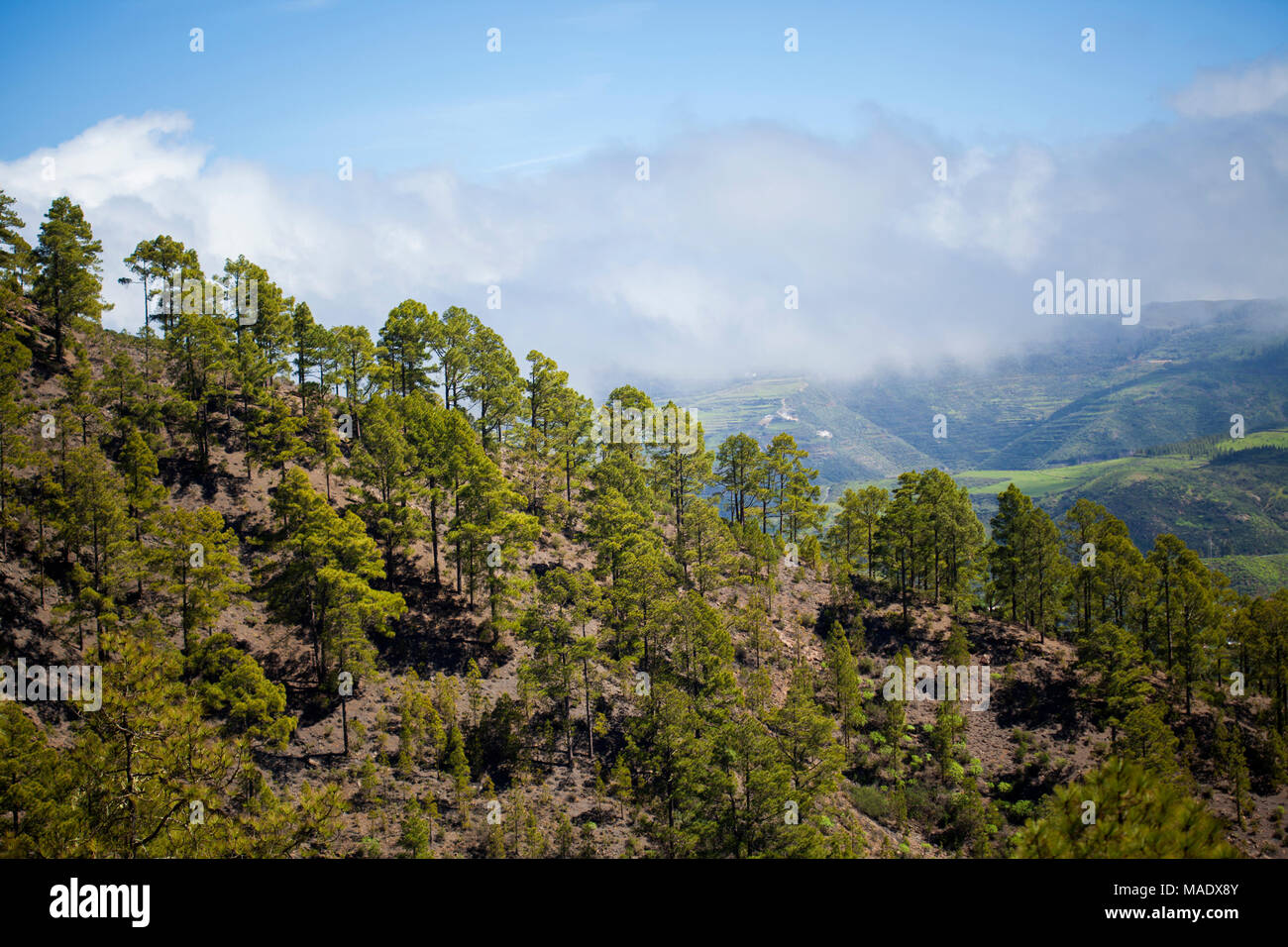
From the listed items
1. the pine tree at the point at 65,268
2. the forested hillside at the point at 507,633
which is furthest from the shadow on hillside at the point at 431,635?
the pine tree at the point at 65,268

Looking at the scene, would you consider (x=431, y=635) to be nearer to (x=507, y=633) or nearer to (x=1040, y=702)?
(x=507, y=633)

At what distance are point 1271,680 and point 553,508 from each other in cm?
5840

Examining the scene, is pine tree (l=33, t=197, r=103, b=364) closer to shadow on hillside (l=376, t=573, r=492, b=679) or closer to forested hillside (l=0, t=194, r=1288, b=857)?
forested hillside (l=0, t=194, r=1288, b=857)

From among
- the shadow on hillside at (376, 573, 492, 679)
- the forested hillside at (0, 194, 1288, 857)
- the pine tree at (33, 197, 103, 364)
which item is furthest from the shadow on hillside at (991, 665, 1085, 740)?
the pine tree at (33, 197, 103, 364)

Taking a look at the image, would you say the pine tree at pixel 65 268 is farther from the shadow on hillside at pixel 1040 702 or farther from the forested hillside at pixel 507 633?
the shadow on hillside at pixel 1040 702

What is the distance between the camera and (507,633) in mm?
49938

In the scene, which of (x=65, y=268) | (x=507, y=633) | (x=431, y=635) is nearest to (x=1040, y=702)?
(x=507, y=633)

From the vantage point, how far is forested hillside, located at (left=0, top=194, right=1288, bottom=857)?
30422mm

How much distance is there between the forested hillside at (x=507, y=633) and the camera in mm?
30422

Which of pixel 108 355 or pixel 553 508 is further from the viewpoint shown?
pixel 553 508

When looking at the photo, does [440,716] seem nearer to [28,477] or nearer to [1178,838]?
[28,477]

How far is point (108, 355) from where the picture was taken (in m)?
59.4
